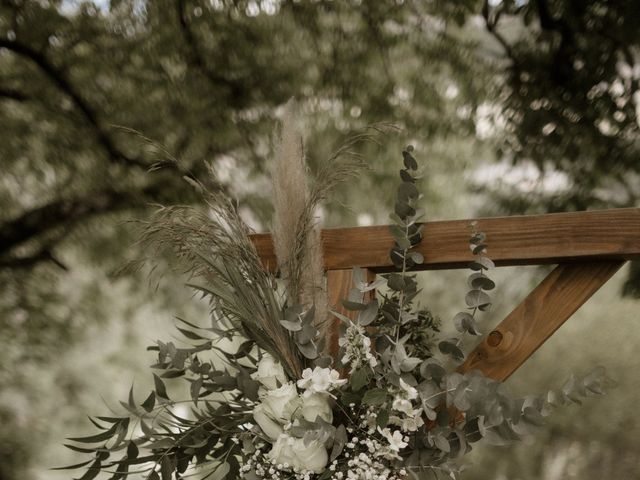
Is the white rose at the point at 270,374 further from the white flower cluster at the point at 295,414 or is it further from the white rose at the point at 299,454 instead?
the white rose at the point at 299,454

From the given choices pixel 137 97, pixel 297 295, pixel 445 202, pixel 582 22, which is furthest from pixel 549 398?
pixel 137 97

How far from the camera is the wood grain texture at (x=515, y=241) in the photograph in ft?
4.59

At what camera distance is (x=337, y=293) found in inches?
62.4

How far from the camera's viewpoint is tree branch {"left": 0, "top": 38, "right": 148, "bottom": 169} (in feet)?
7.37

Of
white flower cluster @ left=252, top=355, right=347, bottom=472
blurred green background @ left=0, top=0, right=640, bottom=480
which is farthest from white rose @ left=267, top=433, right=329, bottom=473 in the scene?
blurred green background @ left=0, top=0, right=640, bottom=480

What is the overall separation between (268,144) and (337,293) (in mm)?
734

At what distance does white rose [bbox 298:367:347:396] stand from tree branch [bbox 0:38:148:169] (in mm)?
1109

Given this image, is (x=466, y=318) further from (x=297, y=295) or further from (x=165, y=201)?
(x=165, y=201)

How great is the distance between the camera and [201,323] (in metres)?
2.16

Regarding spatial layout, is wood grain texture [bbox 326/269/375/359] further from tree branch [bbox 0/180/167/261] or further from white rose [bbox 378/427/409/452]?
tree branch [bbox 0/180/167/261]

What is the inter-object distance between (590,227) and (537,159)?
1.89 ft

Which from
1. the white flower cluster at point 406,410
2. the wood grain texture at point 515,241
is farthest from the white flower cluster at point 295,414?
the wood grain texture at point 515,241

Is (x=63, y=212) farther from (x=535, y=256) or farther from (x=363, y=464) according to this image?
(x=535, y=256)

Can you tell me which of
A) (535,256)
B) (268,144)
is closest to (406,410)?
(535,256)
